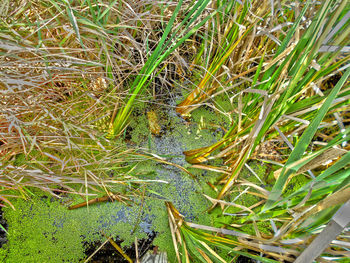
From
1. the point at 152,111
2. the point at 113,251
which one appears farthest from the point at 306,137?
the point at 113,251

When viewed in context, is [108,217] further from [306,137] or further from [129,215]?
[306,137]

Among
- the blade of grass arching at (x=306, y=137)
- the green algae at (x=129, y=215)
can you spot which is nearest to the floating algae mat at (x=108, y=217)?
the green algae at (x=129, y=215)

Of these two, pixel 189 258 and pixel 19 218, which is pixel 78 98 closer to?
pixel 19 218

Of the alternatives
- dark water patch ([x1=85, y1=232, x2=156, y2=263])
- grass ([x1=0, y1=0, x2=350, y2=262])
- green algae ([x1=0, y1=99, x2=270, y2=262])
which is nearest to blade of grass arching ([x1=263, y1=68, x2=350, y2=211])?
grass ([x1=0, y1=0, x2=350, y2=262])

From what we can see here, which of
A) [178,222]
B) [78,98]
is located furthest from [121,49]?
[178,222]

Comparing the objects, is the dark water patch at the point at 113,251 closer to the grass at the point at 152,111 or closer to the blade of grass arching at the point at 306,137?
the grass at the point at 152,111

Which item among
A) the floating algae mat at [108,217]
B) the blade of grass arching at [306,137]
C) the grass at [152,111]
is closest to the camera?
the blade of grass arching at [306,137]
